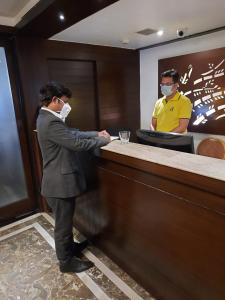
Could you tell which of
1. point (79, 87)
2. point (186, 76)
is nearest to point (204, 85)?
point (186, 76)

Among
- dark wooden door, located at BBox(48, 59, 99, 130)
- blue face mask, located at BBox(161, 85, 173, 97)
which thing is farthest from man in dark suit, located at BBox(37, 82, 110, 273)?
dark wooden door, located at BBox(48, 59, 99, 130)

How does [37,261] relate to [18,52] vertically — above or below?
below

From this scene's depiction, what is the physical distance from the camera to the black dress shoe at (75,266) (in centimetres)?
189

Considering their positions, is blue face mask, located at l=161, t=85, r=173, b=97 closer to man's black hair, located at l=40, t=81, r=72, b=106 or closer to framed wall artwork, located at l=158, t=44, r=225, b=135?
framed wall artwork, located at l=158, t=44, r=225, b=135

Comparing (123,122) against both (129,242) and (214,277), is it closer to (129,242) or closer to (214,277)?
(129,242)

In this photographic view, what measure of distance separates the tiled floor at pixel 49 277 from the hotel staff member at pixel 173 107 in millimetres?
1536

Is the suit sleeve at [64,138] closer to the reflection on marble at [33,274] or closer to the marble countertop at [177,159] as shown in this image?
the marble countertop at [177,159]

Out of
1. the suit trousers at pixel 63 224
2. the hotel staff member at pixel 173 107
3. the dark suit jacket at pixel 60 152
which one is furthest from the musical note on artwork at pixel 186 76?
the suit trousers at pixel 63 224

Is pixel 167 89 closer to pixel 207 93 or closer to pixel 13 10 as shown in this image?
pixel 207 93

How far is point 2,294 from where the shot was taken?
1747 mm

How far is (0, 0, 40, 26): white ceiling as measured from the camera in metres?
1.99

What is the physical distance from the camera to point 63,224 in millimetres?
1798

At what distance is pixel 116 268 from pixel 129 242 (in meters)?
0.39

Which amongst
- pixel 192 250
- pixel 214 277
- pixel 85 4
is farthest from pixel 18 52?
pixel 214 277
